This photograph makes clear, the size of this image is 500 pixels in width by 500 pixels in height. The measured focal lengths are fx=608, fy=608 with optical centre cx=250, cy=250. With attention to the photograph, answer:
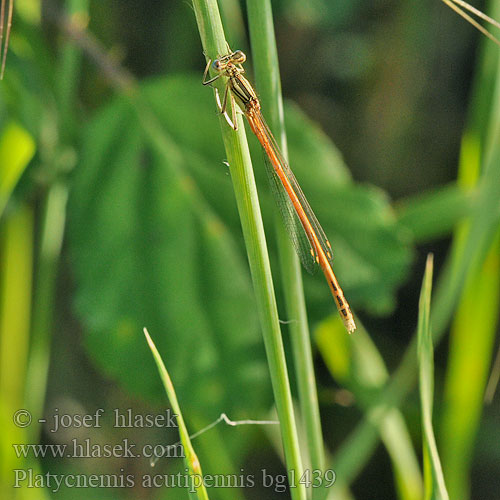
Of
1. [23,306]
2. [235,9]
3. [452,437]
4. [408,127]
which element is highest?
[235,9]

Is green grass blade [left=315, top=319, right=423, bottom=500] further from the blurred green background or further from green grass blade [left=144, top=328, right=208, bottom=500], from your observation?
green grass blade [left=144, top=328, right=208, bottom=500]

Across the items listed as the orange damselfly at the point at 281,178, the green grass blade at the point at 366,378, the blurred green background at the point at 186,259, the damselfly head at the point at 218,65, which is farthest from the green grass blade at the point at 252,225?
the green grass blade at the point at 366,378

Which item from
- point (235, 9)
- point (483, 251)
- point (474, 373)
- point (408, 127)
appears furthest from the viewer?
point (408, 127)

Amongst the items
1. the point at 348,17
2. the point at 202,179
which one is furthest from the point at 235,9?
the point at 202,179

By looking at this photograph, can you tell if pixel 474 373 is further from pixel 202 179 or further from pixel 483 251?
pixel 202 179

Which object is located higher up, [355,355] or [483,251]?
[483,251]

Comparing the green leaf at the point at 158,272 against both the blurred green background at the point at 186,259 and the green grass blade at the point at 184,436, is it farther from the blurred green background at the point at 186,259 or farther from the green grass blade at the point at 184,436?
the green grass blade at the point at 184,436

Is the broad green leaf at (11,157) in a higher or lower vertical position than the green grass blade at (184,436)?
higher

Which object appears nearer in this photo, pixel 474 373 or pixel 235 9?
pixel 474 373
